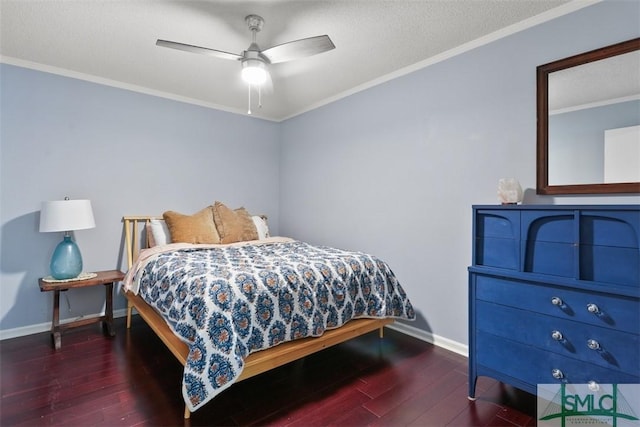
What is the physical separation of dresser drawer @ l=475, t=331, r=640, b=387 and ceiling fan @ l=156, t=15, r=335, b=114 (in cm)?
213

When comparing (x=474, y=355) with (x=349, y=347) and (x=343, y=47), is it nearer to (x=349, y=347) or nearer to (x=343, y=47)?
(x=349, y=347)

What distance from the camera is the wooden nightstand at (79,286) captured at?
8.73ft

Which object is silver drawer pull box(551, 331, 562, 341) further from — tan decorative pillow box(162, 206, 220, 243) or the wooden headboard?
the wooden headboard

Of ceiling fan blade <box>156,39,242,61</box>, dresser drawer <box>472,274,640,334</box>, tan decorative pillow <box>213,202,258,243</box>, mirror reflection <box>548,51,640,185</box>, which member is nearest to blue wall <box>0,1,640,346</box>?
mirror reflection <box>548,51,640,185</box>

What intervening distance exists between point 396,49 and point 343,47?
450mm

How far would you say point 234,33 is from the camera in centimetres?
239

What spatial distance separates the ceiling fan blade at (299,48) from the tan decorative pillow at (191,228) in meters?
1.89

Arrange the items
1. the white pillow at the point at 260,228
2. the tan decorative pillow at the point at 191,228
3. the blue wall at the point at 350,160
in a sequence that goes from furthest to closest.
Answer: the white pillow at the point at 260,228 < the tan decorative pillow at the point at 191,228 < the blue wall at the point at 350,160

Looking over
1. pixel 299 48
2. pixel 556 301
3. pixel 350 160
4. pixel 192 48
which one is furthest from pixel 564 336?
pixel 192 48

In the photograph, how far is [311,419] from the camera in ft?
5.85

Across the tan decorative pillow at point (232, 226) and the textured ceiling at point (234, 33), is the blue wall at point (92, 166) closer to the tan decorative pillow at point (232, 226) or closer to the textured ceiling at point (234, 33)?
the textured ceiling at point (234, 33)

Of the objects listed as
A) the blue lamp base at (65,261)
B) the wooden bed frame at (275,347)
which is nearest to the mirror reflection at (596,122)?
the wooden bed frame at (275,347)

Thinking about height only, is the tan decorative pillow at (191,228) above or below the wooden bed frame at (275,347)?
above

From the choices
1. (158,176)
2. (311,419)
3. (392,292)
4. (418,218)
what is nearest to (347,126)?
(418,218)
